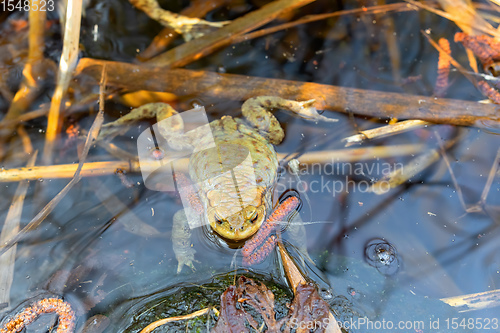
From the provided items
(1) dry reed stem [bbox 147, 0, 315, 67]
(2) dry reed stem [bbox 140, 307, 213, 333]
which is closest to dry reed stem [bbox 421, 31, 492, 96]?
(1) dry reed stem [bbox 147, 0, 315, 67]

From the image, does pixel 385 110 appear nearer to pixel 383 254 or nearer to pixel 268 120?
pixel 268 120

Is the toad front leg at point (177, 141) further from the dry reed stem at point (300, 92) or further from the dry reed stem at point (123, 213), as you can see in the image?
the dry reed stem at point (300, 92)

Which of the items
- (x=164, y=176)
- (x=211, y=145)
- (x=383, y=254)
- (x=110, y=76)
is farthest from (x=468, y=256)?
(x=110, y=76)

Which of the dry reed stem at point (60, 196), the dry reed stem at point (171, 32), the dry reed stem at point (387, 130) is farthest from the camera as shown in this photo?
the dry reed stem at point (171, 32)

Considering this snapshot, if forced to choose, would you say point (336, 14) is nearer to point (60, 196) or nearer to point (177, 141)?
point (177, 141)

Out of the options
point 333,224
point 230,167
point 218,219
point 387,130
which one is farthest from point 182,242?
point 387,130

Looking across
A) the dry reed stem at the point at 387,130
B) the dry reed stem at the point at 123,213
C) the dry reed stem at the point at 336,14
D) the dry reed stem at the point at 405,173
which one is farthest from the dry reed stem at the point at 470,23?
the dry reed stem at the point at 123,213
